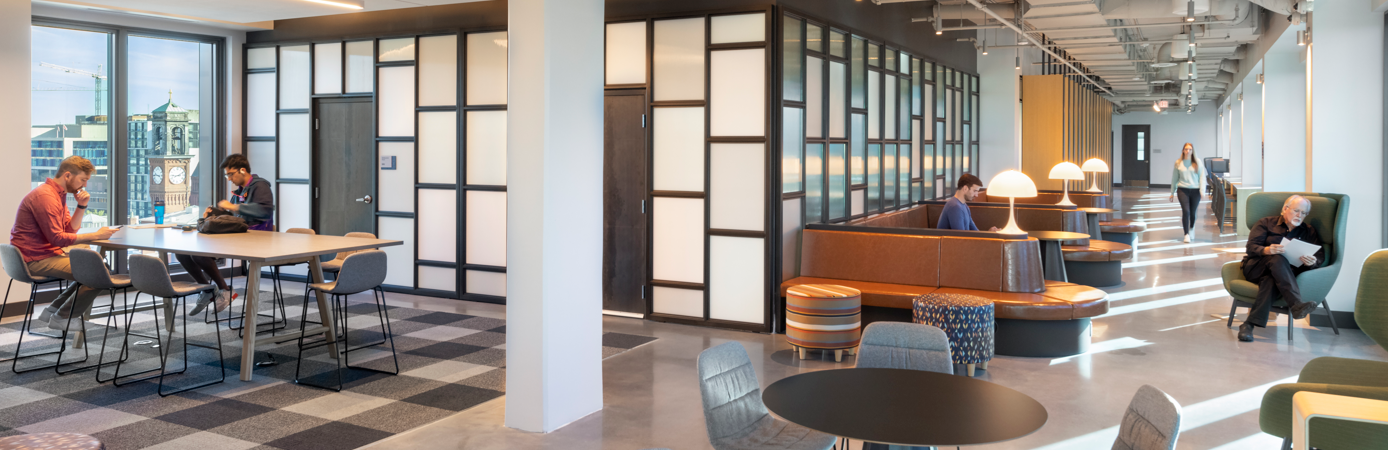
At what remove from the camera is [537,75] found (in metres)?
4.76

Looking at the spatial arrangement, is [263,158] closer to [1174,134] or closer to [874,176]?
[874,176]

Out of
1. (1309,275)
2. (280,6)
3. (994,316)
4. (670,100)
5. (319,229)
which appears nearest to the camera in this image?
(994,316)

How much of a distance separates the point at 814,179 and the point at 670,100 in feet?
5.02

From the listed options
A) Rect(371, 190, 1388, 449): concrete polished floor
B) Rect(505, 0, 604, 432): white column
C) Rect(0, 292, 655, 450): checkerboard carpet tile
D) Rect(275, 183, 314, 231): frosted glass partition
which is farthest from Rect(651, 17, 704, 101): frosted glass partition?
Rect(275, 183, 314, 231): frosted glass partition

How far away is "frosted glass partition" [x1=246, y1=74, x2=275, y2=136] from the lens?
10609 millimetres

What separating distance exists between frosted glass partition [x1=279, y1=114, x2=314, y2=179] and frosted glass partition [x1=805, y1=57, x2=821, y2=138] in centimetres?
564

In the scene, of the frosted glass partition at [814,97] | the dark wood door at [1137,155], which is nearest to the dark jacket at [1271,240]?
the frosted glass partition at [814,97]

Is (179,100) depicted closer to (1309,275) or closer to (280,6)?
(280,6)

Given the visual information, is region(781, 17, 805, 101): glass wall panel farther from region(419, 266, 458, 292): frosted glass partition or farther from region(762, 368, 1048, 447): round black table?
region(762, 368, 1048, 447): round black table

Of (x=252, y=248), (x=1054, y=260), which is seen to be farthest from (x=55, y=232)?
(x=1054, y=260)

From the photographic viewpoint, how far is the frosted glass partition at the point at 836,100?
8797mm

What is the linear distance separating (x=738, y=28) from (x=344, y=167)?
16.3 ft

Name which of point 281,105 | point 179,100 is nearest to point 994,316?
point 281,105

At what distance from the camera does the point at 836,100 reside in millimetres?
8953
